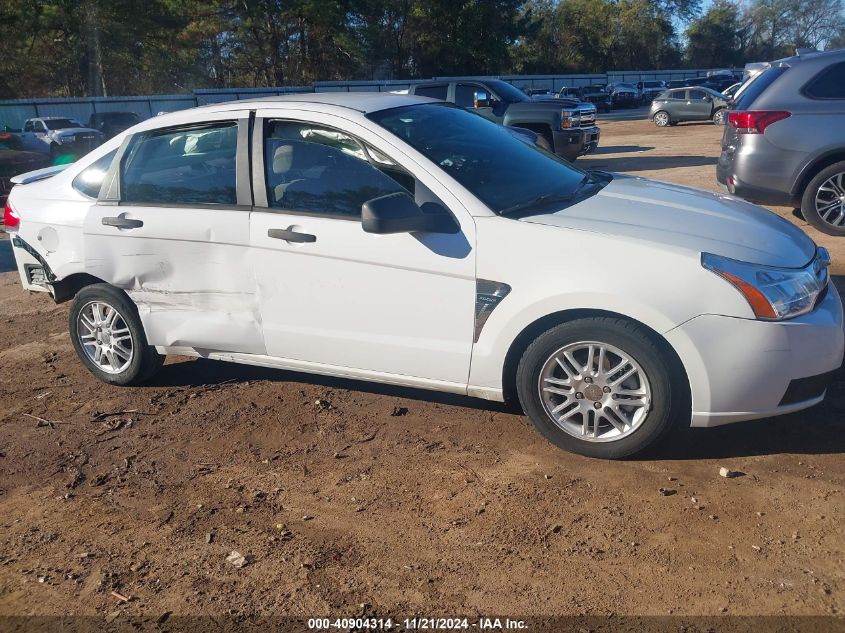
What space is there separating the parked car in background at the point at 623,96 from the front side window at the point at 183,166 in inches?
1838

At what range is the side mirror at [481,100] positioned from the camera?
52.1ft

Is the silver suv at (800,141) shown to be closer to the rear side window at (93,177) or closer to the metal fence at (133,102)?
the rear side window at (93,177)

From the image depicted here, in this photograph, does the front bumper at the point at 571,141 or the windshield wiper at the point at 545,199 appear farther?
the front bumper at the point at 571,141

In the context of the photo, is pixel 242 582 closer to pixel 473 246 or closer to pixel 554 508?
pixel 554 508

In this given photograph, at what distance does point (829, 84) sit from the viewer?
7.99 metres

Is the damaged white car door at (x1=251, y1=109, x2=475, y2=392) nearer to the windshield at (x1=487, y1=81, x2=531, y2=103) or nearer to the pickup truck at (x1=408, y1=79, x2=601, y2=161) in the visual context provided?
the pickup truck at (x1=408, y1=79, x2=601, y2=161)

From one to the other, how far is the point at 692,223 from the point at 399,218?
1.45 meters

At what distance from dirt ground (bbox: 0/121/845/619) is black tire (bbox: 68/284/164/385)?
0.78 ft

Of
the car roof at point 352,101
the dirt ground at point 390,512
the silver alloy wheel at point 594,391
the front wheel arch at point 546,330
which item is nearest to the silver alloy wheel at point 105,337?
the dirt ground at point 390,512

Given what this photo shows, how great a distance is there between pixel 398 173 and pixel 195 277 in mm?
1410

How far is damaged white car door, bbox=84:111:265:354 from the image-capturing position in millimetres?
4508

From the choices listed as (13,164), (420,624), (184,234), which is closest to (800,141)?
(184,234)

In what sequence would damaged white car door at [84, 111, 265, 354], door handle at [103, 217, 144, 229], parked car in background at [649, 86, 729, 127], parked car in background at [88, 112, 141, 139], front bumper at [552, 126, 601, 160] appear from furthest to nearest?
parked car in background at [649, 86, 729, 127] → parked car in background at [88, 112, 141, 139] → front bumper at [552, 126, 601, 160] → door handle at [103, 217, 144, 229] → damaged white car door at [84, 111, 265, 354]

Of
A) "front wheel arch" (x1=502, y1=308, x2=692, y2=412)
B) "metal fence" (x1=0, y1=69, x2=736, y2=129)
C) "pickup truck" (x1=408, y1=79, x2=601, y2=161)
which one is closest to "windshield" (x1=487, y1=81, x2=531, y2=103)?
"pickup truck" (x1=408, y1=79, x2=601, y2=161)
